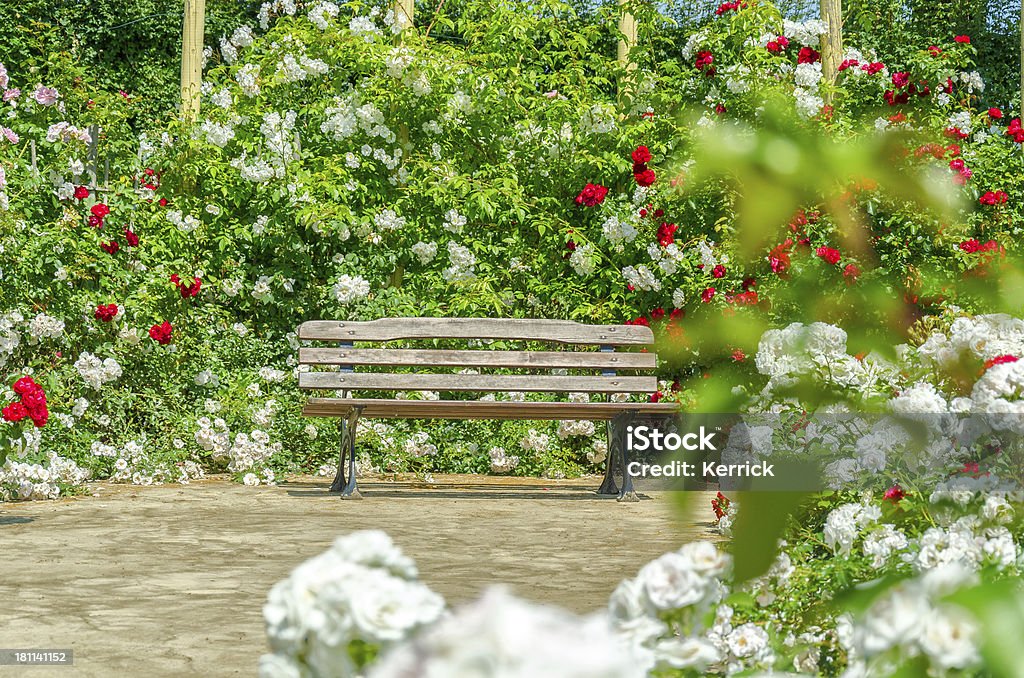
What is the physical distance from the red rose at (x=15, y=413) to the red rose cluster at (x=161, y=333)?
208 centimetres

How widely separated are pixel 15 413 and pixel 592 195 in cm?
371

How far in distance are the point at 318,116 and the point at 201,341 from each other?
5.25ft

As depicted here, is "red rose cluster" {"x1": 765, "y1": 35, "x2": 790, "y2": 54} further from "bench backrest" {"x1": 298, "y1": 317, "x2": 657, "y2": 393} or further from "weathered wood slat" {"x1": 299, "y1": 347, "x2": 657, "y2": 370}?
"weathered wood slat" {"x1": 299, "y1": 347, "x2": 657, "y2": 370}

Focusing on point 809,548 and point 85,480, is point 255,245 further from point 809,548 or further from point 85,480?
point 809,548

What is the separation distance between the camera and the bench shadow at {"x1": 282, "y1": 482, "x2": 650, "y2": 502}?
632 cm

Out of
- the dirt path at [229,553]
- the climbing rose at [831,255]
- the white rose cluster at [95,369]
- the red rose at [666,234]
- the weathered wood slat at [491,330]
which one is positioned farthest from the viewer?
the white rose cluster at [95,369]

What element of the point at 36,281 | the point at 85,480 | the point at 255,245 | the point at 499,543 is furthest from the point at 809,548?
the point at 255,245

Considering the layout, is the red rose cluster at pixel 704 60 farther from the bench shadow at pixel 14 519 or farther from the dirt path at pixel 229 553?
the bench shadow at pixel 14 519

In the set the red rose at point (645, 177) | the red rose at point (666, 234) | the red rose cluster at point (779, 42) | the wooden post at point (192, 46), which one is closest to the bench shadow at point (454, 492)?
the red rose at point (666, 234)

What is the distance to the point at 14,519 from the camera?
5219 millimetres

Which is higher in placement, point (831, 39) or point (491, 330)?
point (831, 39)

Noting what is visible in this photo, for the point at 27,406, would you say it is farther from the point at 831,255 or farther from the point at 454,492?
the point at 831,255

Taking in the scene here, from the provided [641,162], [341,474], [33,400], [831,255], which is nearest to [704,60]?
[641,162]

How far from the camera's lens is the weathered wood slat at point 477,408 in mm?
6145
